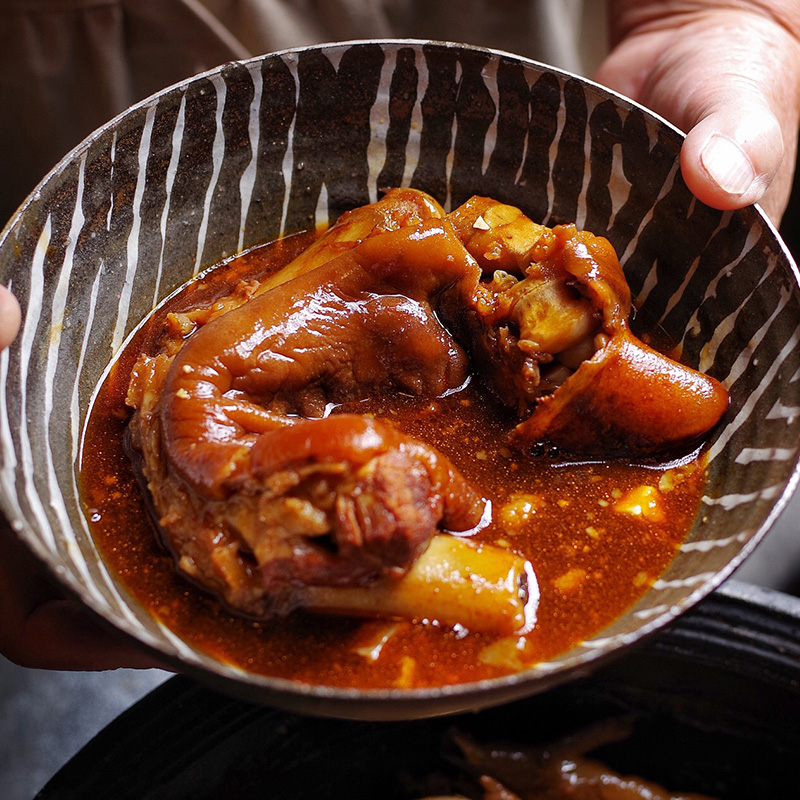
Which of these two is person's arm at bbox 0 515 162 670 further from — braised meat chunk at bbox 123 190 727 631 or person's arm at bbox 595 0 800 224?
person's arm at bbox 595 0 800 224

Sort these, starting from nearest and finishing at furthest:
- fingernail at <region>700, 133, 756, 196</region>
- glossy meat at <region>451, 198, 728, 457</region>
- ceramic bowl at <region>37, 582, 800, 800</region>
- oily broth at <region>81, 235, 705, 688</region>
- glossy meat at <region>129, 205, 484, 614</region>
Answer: glossy meat at <region>129, 205, 484, 614</region> < oily broth at <region>81, 235, 705, 688</region> < glossy meat at <region>451, 198, 728, 457</region> < fingernail at <region>700, 133, 756, 196</region> < ceramic bowl at <region>37, 582, 800, 800</region>

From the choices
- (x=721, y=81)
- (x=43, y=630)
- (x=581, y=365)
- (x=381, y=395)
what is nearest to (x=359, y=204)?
(x=381, y=395)

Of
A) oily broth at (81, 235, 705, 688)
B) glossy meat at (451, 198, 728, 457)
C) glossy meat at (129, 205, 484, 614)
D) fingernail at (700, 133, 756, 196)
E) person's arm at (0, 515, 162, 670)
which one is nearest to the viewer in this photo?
glossy meat at (129, 205, 484, 614)

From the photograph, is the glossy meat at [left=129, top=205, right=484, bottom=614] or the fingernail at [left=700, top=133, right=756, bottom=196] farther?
the fingernail at [left=700, top=133, right=756, bottom=196]

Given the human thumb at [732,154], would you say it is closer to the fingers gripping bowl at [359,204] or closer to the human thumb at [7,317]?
the fingers gripping bowl at [359,204]

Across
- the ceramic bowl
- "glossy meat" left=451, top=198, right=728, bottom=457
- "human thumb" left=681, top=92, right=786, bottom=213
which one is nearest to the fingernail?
"human thumb" left=681, top=92, right=786, bottom=213

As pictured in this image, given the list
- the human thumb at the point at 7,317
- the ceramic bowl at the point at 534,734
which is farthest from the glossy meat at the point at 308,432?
the ceramic bowl at the point at 534,734

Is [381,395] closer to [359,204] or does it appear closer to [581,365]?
[581,365]
